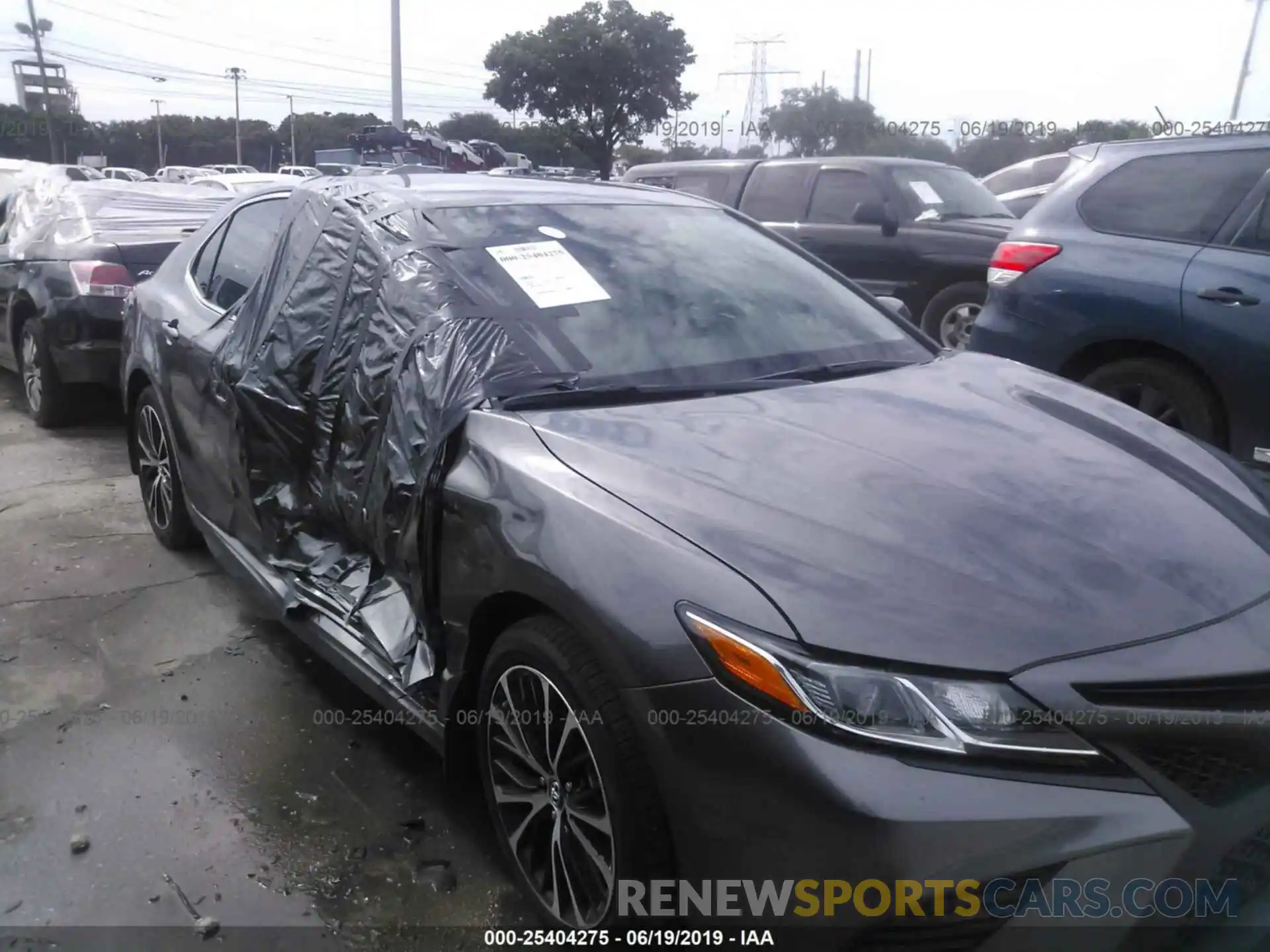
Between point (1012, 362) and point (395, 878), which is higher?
point (1012, 362)

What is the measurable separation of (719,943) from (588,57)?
3606 centimetres

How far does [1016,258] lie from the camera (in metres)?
5.22

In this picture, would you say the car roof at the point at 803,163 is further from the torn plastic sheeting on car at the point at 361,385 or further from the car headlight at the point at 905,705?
the car headlight at the point at 905,705

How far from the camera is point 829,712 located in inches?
66.9

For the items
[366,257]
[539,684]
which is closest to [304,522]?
[366,257]

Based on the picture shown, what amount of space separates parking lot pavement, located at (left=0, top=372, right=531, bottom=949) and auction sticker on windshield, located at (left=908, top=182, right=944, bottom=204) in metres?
6.68

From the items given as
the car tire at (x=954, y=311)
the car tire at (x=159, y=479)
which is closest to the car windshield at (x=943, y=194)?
the car tire at (x=954, y=311)

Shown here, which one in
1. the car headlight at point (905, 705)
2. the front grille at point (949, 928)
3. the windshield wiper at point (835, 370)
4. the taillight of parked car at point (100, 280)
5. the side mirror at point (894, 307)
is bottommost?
the front grille at point (949, 928)

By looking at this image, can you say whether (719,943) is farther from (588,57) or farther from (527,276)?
(588,57)

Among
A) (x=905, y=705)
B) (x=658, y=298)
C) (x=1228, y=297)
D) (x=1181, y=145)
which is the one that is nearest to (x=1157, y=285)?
(x=1228, y=297)

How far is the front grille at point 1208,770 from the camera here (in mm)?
1686

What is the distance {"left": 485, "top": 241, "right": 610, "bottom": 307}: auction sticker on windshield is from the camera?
282cm

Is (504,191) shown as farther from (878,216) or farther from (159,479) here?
(878,216)

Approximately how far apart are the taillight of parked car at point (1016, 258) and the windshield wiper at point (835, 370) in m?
2.37
